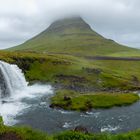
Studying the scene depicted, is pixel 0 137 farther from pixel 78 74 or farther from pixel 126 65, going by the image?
pixel 126 65

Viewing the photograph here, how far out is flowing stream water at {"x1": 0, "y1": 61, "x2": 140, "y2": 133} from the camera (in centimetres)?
6275

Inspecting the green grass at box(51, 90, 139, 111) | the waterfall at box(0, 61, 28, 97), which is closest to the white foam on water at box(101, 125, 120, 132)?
the green grass at box(51, 90, 139, 111)

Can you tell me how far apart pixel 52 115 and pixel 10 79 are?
42.8 metres

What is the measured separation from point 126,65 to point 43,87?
7449cm

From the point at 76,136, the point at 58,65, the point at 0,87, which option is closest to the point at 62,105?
the point at 0,87

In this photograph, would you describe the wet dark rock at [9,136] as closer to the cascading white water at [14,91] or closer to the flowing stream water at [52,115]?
the flowing stream water at [52,115]

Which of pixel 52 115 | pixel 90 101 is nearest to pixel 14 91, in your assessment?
pixel 90 101

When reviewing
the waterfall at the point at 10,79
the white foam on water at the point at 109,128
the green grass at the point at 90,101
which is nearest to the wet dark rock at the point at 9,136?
the white foam on water at the point at 109,128

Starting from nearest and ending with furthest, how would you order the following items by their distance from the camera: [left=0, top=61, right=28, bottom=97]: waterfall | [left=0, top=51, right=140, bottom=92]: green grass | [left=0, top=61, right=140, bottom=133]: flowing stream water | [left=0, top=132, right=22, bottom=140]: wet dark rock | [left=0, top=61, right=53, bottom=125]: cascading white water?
[left=0, top=132, right=22, bottom=140]: wet dark rock < [left=0, top=61, right=140, bottom=133]: flowing stream water < [left=0, top=61, right=53, bottom=125]: cascading white water < [left=0, top=61, right=28, bottom=97]: waterfall < [left=0, top=51, right=140, bottom=92]: green grass

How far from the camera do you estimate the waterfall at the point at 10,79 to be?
10038 cm

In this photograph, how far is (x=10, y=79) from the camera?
11112 cm

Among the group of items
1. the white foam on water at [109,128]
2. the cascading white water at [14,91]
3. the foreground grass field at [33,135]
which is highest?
the foreground grass field at [33,135]

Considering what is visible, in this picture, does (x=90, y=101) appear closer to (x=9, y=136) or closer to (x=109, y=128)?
(x=109, y=128)

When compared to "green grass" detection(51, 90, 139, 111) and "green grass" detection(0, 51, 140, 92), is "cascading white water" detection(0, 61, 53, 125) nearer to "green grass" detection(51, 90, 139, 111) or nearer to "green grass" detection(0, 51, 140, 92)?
"green grass" detection(0, 51, 140, 92)
